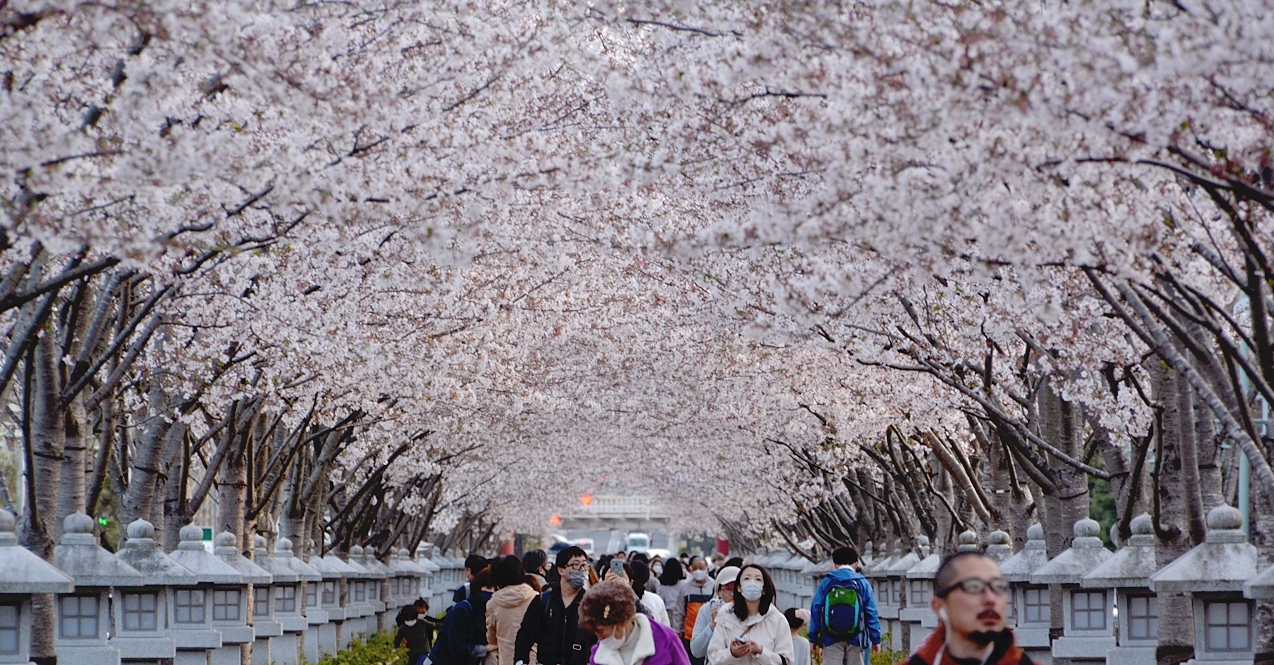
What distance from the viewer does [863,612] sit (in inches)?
555

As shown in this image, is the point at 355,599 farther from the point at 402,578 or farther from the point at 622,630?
the point at 622,630

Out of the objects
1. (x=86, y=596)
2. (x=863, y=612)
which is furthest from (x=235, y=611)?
(x=863, y=612)

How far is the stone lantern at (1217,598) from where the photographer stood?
1005cm

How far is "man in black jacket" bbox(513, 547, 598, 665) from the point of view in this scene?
36.6 ft

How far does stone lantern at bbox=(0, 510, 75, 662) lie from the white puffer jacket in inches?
176

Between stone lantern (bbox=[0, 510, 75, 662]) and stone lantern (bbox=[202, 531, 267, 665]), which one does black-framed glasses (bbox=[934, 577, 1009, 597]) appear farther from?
stone lantern (bbox=[202, 531, 267, 665])

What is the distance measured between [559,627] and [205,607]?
248 inches

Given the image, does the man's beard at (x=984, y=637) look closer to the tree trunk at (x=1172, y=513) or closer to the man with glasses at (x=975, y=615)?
the man with glasses at (x=975, y=615)

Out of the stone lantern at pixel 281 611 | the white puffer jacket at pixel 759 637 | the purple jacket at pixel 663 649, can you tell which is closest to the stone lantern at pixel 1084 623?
the white puffer jacket at pixel 759 637

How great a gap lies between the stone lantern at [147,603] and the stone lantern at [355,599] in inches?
488

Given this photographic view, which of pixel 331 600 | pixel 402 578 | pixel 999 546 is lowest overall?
pixel 402 578

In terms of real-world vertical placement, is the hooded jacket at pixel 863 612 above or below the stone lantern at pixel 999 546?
below

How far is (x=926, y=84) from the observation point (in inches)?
302

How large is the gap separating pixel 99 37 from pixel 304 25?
2309mm
